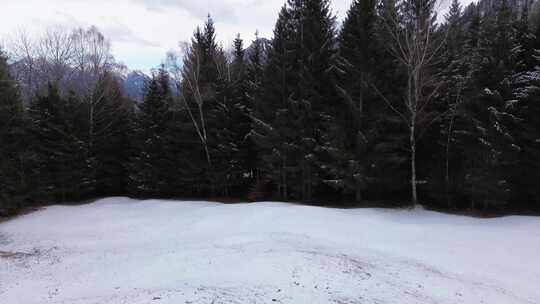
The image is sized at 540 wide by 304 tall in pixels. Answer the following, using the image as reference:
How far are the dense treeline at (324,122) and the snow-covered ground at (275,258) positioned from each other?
292 cm

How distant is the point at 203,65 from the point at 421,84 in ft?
44.9

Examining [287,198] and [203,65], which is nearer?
[287,198]

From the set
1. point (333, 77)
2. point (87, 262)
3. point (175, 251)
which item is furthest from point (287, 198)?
point (87, 262)

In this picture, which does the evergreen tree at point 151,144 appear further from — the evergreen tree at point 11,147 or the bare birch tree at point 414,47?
the bare birch tree at point 414,47

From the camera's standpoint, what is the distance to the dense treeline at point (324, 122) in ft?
45.1

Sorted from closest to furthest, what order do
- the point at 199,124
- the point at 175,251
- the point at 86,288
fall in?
the point at 86,288 < the point at 175,251 < the point at 199,124

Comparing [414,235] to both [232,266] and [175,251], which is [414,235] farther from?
[175,251]

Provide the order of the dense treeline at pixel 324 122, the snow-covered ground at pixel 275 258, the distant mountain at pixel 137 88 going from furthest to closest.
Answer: the distant mountain at pixel 137 88
the dense treeline at pixel 324 122
the snow-covered ground at pixel 275 258

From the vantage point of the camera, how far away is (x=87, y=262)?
8.52m

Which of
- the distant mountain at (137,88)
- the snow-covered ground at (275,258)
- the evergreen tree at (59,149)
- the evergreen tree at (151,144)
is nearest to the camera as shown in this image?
the snow-covered ground at (275,258)

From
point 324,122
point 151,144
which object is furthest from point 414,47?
point 151,144

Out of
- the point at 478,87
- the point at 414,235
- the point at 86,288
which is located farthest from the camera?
the point at 478,87

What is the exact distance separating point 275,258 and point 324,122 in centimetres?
1009

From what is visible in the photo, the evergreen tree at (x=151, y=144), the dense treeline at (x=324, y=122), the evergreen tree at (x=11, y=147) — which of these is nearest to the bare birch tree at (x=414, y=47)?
the dense treeline at (x=324, y=122)
